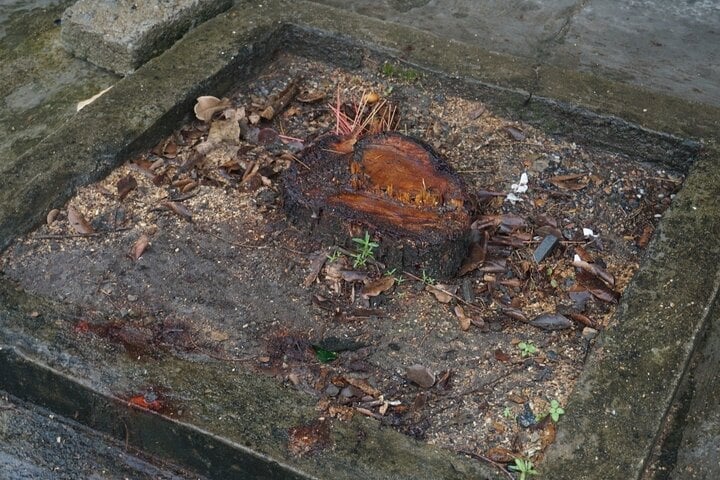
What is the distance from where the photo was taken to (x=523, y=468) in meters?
2.45

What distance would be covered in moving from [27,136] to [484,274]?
195 centimetres

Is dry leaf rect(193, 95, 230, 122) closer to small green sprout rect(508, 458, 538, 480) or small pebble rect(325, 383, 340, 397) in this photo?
small pebble rect(325, 383, 340, 397)

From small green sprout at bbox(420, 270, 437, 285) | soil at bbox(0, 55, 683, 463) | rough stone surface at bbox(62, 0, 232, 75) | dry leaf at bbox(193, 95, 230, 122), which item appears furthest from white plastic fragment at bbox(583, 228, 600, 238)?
rough stone surface at bbox(62, 0, 232, 75)

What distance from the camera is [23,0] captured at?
15.8 feet

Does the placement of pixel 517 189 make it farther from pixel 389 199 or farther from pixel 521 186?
pixel 389 199

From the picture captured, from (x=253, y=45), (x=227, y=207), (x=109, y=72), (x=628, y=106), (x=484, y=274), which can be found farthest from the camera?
(x=109, y=72)

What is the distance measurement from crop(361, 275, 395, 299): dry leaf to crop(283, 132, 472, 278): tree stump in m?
0.06

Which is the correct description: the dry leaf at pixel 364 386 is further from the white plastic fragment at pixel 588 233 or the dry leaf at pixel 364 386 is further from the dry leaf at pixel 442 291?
the white plastic fragment at pixel 588 233

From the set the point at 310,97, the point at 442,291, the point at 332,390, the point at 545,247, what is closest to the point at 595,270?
the point at 545,247

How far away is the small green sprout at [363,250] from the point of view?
304 cm

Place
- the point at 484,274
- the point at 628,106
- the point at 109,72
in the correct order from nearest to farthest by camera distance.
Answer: the point at 484,274 → the point at 628,106 → the point at 109,72

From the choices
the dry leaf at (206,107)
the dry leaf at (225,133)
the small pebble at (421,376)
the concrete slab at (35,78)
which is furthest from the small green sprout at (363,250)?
the concrete slab at (35,78)

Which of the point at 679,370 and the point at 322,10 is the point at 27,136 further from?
the point at 679,370

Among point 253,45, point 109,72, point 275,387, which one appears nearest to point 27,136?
point 109,72
